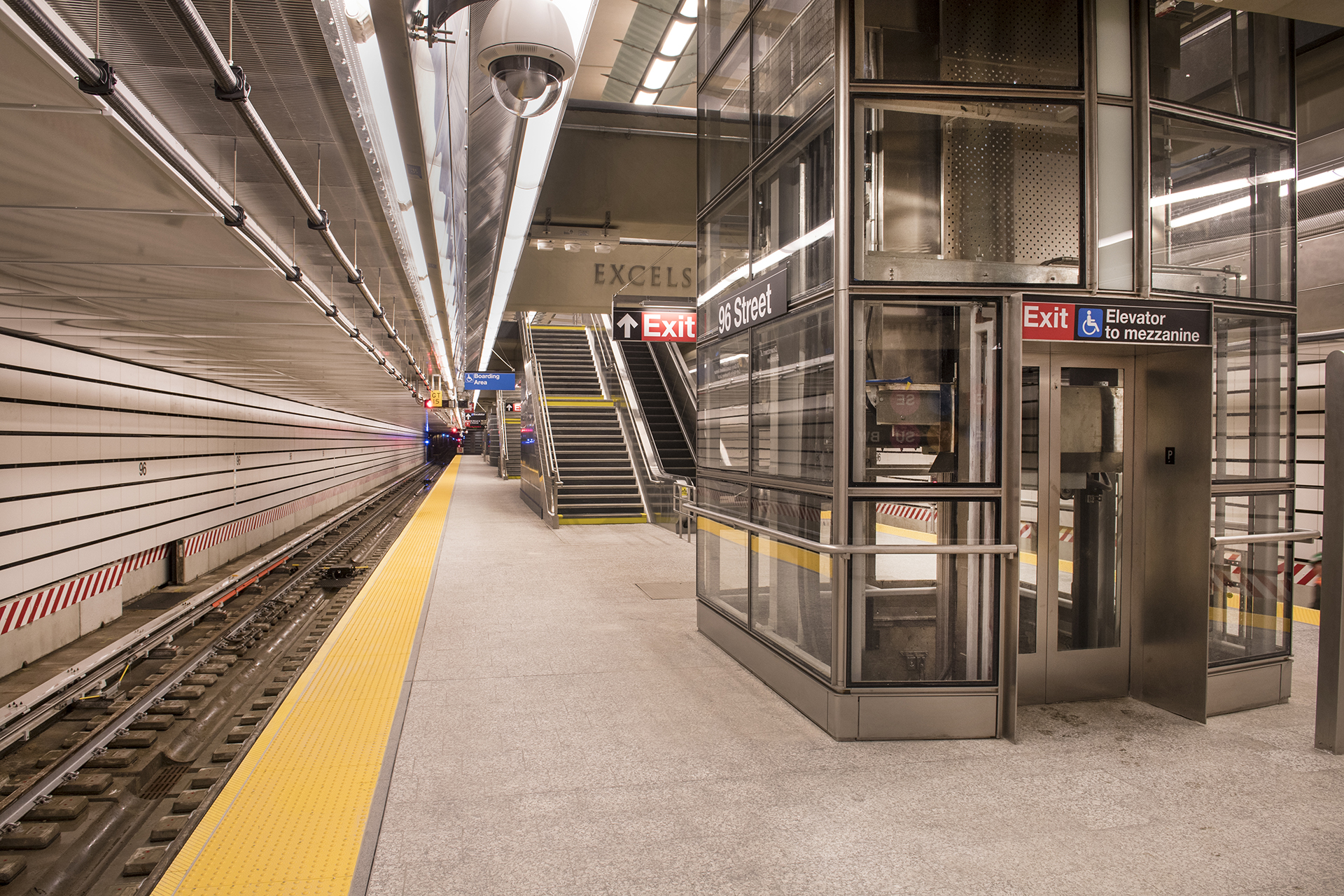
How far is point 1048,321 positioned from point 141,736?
18.3 feet

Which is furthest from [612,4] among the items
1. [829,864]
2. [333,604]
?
[829,864]

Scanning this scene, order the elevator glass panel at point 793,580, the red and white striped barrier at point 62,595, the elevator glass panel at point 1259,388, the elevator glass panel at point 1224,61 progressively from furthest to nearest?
the red and white striped barrier at point 62,595 < the elevator glass panel at point 1259,388 < the elevator glass panel at point 1224,61 < the elevator glass panel at point 793,580

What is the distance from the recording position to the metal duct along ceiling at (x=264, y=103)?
3803 millimetres

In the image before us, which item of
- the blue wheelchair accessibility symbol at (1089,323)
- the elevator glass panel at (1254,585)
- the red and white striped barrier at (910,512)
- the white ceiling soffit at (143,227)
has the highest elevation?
the white ceiling soffit at (143,227)

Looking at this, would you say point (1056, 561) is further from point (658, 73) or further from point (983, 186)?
point (658, 73)

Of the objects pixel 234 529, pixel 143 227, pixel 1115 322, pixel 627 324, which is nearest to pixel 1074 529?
pixel 1115 322

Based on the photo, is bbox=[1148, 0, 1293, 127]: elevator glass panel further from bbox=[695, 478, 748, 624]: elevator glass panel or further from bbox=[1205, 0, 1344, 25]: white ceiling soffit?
bbox=[695, 478, 748, 624]: elevator glass panel

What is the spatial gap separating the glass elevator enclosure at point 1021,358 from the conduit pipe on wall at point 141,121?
2781 millimetres

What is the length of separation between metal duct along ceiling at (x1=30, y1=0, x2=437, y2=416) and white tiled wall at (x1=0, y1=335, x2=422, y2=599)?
86.2 inches

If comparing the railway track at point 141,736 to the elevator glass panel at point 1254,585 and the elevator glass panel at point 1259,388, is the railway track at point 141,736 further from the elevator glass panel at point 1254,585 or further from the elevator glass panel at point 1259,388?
the elevator glass panel at point 1259,388

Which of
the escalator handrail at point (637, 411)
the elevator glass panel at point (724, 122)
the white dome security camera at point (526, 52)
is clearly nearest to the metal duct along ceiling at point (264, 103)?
the white dome security camera at point (526, 52)

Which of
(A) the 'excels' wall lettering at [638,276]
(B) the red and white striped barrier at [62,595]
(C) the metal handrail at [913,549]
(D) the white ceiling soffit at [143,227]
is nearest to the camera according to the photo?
(D) the white ceiling soffit at [143,227]

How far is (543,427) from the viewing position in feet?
49.4

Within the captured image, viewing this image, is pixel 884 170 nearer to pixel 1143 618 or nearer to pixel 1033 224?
pixel 1033 224
